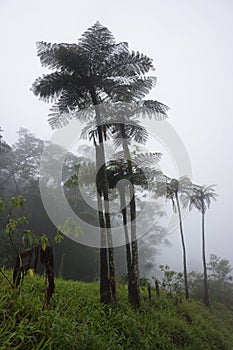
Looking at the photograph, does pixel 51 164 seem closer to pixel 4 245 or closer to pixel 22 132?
pixel 22 132

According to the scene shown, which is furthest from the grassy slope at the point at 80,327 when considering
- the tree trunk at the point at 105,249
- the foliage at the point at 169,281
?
the foliage at the point at 169,281

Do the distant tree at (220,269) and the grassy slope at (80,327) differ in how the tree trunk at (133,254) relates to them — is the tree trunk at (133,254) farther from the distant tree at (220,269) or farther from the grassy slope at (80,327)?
the distant tree at (220,269)

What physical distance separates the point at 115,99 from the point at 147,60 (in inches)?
56.7

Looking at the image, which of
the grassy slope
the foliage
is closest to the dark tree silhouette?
the grassy slope

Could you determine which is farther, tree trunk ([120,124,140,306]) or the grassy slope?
tree trunk ([120,124,140,306])

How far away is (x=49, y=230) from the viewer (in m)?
15.8

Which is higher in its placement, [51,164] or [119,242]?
[51,164]

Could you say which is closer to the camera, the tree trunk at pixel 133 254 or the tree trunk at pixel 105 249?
the tree trunk at pixel 105 249

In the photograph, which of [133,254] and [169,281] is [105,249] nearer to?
[133,254]

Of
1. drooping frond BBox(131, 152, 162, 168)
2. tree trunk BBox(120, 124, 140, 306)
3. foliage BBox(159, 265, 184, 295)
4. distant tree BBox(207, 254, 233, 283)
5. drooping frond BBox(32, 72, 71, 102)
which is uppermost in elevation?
drooping frond BBox(32, 72, 71, 102)

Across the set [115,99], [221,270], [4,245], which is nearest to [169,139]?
[115,99]

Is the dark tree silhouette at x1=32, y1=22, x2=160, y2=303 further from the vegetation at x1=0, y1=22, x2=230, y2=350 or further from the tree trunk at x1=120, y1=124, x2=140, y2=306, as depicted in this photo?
the tree trunk at x1=120, y1=124, x2=140, y2=306

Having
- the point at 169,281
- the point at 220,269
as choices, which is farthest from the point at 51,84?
the point at 220,269

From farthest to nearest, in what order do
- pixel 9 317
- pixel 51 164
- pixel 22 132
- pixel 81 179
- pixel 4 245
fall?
pixel 22 132
pixel 51 164
pixel 4 245
pixel 81 179
pixel 9 317
